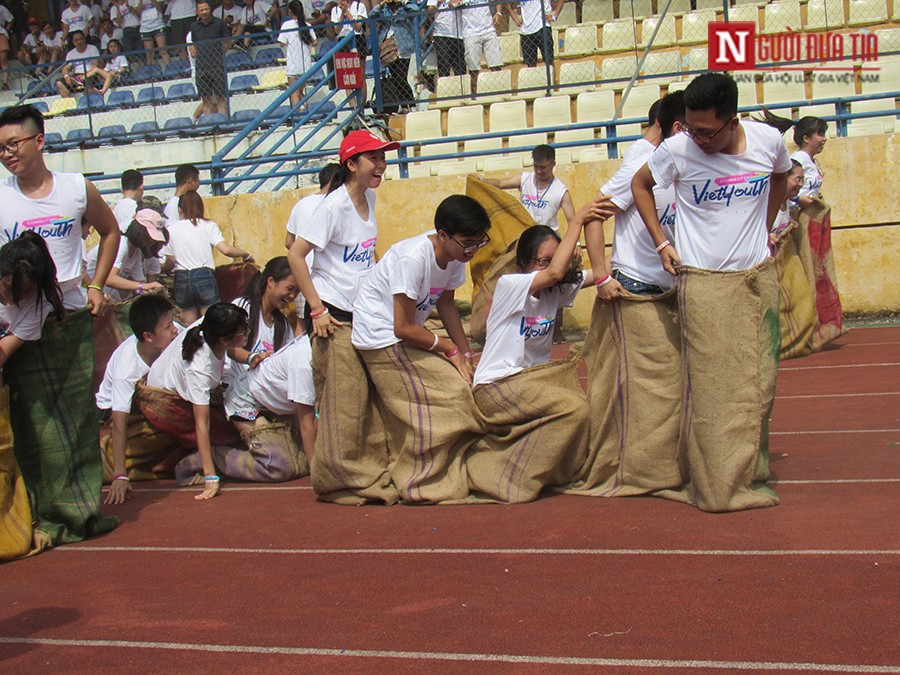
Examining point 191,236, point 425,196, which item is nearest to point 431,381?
point 191,236

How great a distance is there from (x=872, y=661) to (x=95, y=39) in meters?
19.9

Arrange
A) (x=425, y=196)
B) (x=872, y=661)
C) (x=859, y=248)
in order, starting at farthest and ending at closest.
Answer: (x=425, y=196)
(x=859, y=248)
(x=872, y=661)

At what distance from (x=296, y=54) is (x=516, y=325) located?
37.3ft

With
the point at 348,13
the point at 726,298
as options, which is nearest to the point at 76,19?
the point at 348,13

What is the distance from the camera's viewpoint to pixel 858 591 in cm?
404

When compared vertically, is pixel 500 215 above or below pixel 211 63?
below

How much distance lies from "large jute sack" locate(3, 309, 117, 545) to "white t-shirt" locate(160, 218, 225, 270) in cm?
427

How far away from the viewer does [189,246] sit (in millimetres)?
9945

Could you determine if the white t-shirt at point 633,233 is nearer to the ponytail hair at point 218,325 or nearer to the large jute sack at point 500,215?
the ponytail hair at point 218,325

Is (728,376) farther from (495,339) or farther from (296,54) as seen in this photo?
(296,54)

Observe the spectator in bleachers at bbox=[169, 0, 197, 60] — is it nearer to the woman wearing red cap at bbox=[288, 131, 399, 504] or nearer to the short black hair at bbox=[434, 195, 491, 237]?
the woman wearing red cap at bbox=[288, 131, 399, 504]

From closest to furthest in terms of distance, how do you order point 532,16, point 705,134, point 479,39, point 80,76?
A: point 705,134, point 479,39, point 532,16, point 80,76

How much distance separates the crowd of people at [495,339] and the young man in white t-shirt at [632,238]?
1 centimetres

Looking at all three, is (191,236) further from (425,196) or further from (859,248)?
(859,248)
